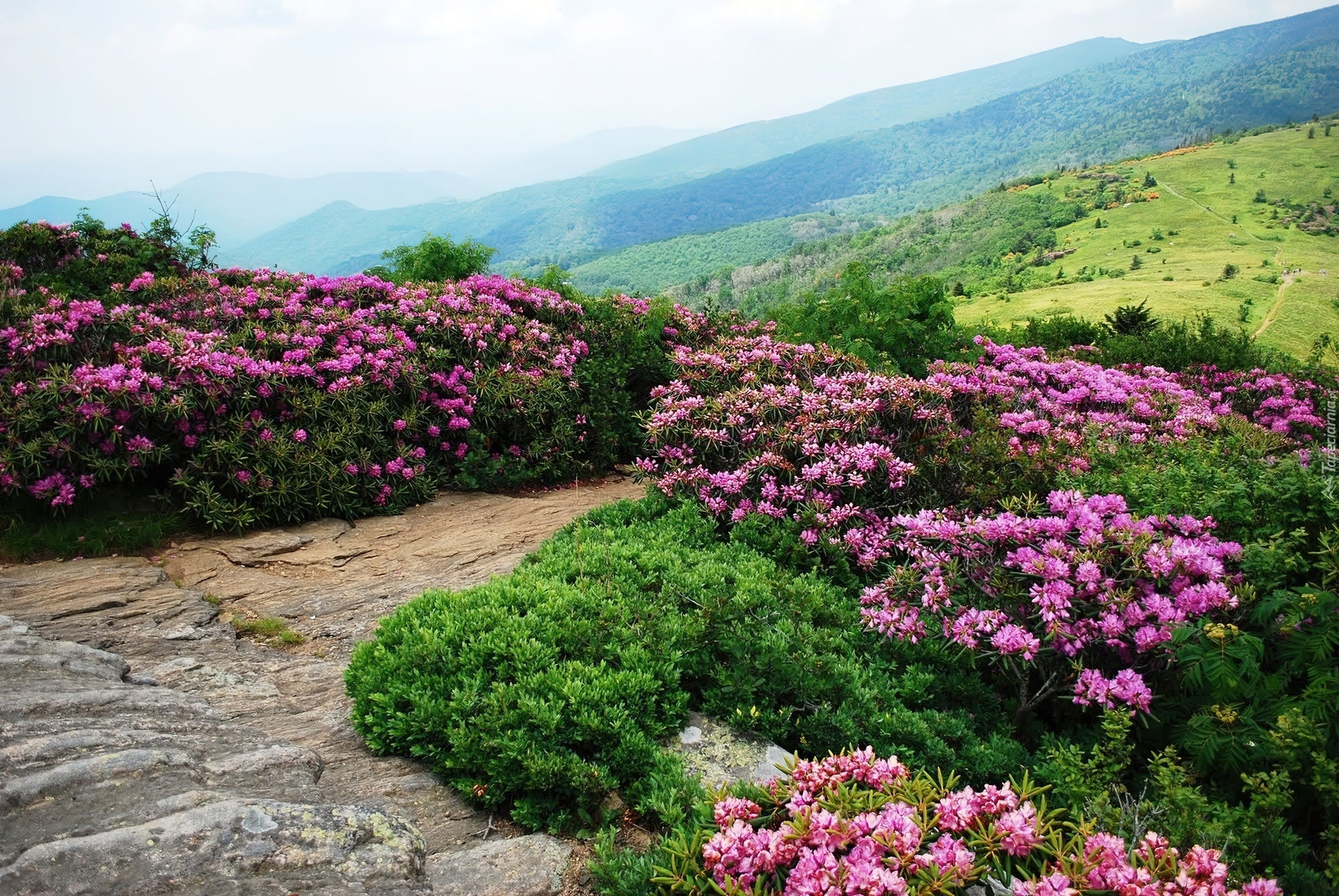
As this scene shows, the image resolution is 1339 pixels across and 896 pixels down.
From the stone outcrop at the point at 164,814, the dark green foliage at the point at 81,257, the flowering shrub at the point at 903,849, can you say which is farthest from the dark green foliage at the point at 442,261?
the flowering shrub at the point at 903,849

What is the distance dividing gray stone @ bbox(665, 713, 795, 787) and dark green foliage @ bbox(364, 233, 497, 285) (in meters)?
8.73

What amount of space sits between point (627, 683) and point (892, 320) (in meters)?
6.90

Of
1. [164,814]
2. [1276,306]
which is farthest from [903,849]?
[1276,306]

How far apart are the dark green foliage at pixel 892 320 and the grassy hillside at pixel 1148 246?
0.65m

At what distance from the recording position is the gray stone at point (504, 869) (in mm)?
2379

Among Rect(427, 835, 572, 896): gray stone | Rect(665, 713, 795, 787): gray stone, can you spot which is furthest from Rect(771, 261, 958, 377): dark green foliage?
Rect(427, 835, 572, 896): gray stone

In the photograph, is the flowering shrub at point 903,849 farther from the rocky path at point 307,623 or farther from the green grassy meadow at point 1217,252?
the green grassy meadow at point 1217,252

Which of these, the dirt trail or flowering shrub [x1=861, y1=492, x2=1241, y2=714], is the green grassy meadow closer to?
the dirt trail

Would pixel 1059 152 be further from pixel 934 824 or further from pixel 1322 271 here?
pixel 934 824

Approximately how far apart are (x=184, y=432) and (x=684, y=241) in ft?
490

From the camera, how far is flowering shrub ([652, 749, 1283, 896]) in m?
1.88

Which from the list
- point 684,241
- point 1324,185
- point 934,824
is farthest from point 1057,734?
point 684,241

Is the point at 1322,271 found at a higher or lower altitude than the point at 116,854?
lower

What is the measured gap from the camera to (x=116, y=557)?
5.68 m
